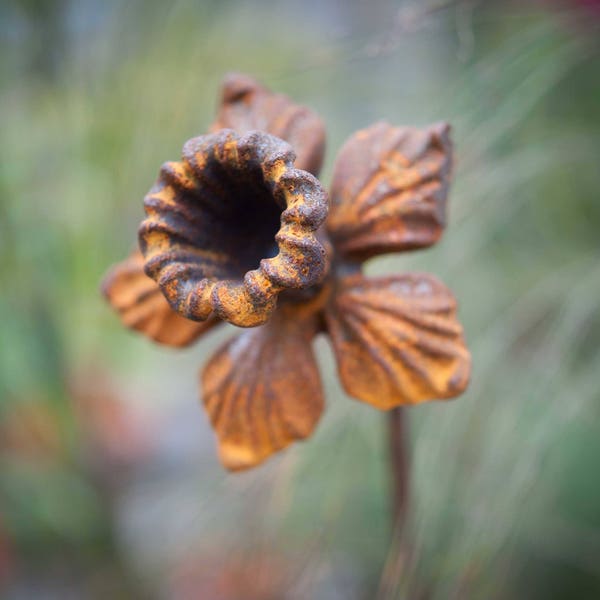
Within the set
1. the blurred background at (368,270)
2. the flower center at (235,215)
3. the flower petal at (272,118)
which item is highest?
the flower petal at (272,118)

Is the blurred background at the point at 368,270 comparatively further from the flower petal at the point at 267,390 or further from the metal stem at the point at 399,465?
the flower petal at the point at 267,390

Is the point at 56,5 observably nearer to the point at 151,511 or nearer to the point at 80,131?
the point at 80,131

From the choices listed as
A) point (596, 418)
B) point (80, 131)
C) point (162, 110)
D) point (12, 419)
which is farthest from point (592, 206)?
point (12, 419)

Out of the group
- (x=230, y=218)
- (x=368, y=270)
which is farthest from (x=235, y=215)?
(x=368, y=270)

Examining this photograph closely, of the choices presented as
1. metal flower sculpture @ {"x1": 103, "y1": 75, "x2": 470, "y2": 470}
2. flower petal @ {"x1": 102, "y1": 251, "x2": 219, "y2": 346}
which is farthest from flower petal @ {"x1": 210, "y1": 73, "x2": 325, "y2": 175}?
flower petal @ {"x1": 102, "y1": 251, "x2": 219, "y2": 346}

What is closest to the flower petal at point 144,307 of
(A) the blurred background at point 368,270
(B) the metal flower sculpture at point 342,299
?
(B) the metal flower sculpture at point 342,299

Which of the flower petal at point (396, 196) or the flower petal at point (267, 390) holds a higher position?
the flower petal at point (396, 196)

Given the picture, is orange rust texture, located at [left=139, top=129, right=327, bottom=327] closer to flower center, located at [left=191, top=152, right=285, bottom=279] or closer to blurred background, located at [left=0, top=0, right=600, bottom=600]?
flower center, located at [left=191, top=152, right=285, bottom=279]

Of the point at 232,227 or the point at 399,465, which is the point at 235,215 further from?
the point at 399,465
